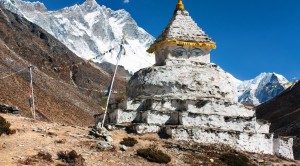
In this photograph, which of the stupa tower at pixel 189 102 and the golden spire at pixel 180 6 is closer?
the stupa tower at pixel 189 102

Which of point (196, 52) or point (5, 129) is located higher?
point (196, 52)

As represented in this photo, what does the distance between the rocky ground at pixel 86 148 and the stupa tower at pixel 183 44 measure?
6.69 m

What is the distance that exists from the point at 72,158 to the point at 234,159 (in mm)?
7571

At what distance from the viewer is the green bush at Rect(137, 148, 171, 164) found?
62.0 feet

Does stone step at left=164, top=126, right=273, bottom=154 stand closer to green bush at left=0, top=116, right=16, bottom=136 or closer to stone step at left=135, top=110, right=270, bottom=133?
stone step at left=135, top=110, right=270, bottom=133

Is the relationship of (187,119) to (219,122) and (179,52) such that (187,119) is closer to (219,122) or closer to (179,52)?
(219,122)

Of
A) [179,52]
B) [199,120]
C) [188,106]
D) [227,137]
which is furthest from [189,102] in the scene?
[179,52]

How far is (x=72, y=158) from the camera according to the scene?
17.1m

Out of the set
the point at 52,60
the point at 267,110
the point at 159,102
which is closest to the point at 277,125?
the point at 267,110

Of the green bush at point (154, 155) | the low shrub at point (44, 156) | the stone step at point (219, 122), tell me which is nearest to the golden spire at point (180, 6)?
Result: the stone step at point (219, 122)

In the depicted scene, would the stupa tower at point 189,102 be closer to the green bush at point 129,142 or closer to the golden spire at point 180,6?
the golden spire at point 180,6

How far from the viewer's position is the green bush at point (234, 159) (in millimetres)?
20312

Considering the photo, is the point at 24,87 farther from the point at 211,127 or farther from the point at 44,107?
the point at 211,127

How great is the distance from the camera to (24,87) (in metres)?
69.9
